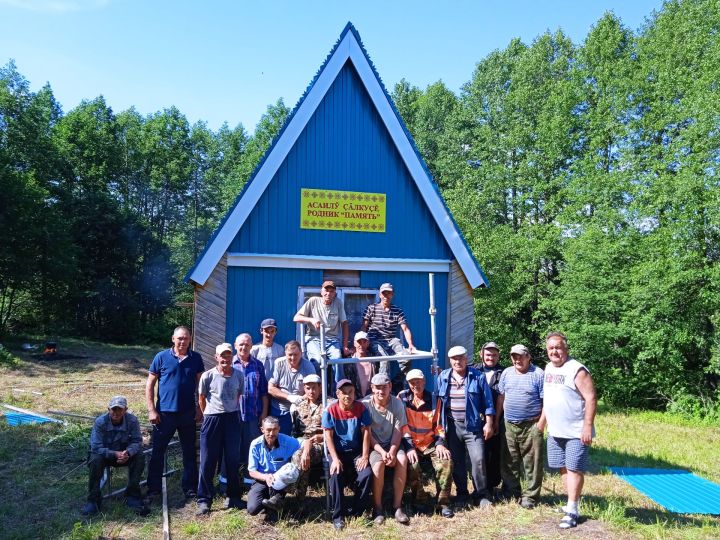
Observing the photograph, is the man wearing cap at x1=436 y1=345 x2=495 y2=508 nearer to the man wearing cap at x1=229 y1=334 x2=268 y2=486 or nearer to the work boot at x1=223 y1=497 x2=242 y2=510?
the man wearing cap at x1=229 y1=334 x2=268 y2=486

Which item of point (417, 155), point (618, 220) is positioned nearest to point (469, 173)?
point (618, 220)

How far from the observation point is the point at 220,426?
244 inches

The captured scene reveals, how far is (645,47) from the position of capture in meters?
20.0

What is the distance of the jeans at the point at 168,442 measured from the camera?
6.29 meters

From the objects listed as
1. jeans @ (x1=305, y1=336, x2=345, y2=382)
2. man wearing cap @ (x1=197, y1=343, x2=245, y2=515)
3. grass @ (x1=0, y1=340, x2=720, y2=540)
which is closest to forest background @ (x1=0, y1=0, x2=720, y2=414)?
grass @ (x1=0, y1=340, x2=720, y2=540)

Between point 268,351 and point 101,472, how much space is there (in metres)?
2.24

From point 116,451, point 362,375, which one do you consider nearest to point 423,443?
point 362,375

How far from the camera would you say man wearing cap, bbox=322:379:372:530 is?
5887 mm

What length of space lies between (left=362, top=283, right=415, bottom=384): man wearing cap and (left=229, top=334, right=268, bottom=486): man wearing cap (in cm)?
176

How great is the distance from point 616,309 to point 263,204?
39.4ft

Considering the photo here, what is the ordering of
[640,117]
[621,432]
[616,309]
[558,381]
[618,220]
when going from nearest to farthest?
[558,381], [621,432], [616,309], [618,220], [640,117]

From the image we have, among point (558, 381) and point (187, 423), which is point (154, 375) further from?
point (558, 381)

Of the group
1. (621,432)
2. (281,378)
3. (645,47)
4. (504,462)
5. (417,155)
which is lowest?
(621,432)

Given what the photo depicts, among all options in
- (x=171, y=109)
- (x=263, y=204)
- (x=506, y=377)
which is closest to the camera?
(x=506, y=377)
